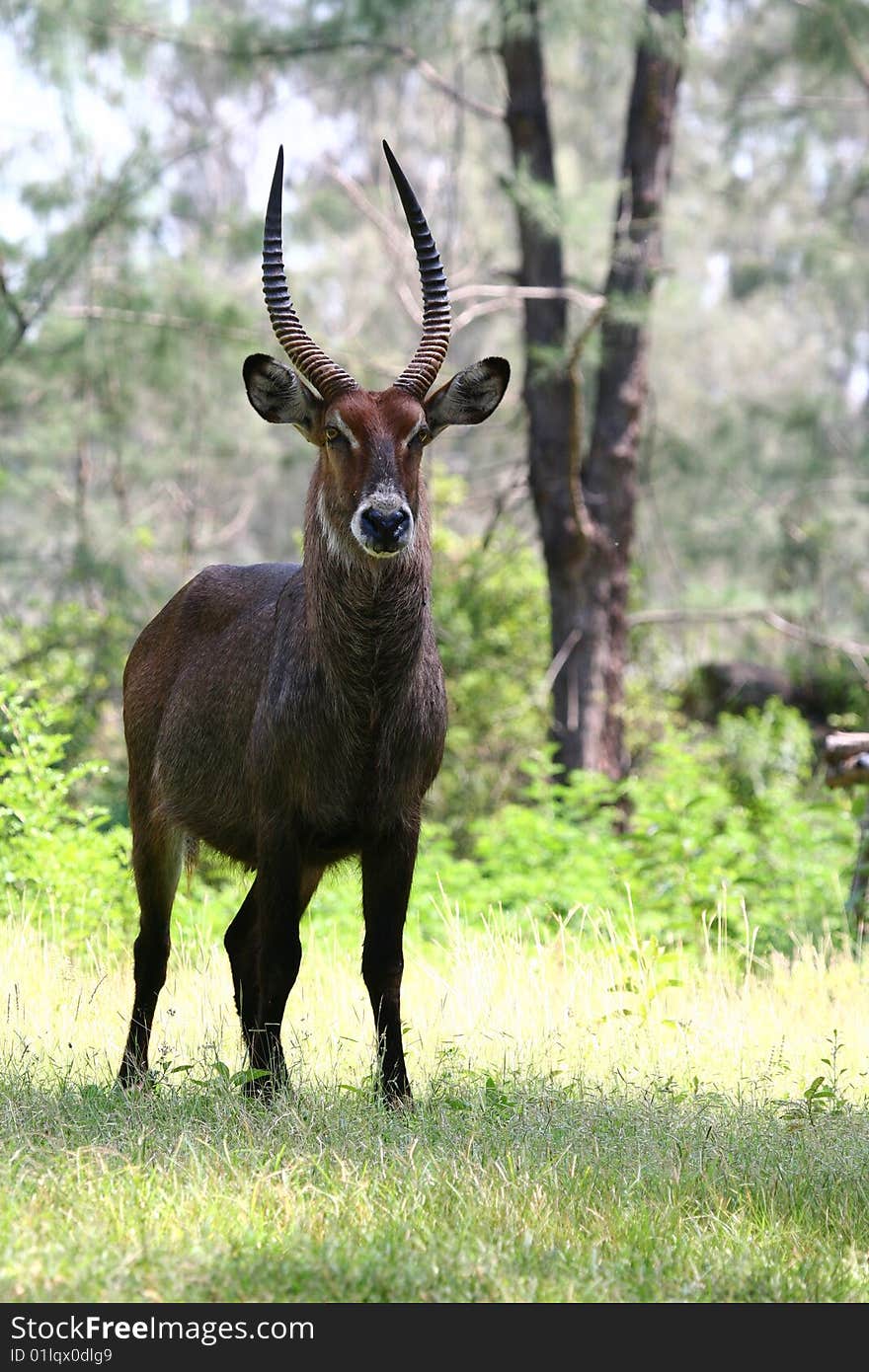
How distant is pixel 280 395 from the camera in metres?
5.43

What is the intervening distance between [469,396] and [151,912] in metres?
2.24

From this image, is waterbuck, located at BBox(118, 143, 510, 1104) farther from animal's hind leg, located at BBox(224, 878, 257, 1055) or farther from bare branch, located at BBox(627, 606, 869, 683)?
bare branch, located at BBox(627, 606, 869, 683)

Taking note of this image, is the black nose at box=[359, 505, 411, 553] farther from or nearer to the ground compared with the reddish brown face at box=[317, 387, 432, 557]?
nearer to the ground

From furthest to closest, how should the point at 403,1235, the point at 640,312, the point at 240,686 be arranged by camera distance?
the point at 640,312 < the point at 240,686 < the point at 403,1235

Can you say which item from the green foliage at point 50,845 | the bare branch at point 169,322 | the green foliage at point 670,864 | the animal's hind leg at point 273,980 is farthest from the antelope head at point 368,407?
the bare branch at point 169,322

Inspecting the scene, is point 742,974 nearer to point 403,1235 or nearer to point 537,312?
point 403,1235

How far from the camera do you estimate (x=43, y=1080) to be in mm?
5336

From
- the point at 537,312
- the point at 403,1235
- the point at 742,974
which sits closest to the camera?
the point at 403,1235

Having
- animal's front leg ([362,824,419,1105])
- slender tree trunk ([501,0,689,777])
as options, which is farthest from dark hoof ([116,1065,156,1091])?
slender tree trunk ([501,0,689,777])

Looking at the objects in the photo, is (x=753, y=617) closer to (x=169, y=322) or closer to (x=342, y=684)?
(x=169, y=322)

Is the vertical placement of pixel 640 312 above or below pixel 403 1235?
above

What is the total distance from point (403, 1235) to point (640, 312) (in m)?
8.77

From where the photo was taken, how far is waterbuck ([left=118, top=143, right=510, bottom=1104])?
5168 millimetres
